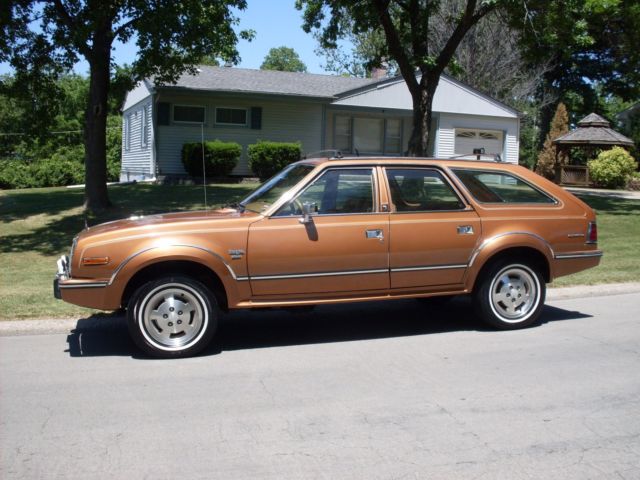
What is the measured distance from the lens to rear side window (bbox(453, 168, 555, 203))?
734 cm

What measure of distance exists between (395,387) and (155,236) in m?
2.53

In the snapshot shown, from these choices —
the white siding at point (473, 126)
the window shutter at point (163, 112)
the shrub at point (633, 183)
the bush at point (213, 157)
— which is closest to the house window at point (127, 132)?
the window shutter at point (163, 112)

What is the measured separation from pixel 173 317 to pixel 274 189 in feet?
5.73

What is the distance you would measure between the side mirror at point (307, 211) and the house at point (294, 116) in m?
18.7

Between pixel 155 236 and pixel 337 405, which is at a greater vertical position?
pixel 155 236

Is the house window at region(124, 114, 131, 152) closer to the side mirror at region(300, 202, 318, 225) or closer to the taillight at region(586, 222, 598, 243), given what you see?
the side mirror at region(300, 202, 318, 225)

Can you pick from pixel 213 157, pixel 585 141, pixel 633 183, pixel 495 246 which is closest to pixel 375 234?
pixel 495 246

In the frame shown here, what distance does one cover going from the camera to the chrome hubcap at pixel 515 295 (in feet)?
23.9

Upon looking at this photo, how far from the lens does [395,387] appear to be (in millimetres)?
5461

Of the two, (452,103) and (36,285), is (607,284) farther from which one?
(452,103)

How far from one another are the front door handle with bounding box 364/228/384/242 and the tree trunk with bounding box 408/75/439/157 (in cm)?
1141

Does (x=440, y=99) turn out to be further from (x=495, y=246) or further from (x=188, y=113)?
(x=495, y=246)

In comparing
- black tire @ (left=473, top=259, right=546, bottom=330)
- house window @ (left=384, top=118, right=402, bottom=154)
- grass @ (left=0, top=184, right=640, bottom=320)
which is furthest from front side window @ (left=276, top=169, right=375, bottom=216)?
house window @ (left=384, top=118, right=402, bottom=154)

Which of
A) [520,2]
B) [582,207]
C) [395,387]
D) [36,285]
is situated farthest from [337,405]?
[520,2]
